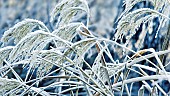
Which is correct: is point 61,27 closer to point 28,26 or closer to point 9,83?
point 28,26

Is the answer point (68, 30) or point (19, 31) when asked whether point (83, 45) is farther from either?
point (19, 31)

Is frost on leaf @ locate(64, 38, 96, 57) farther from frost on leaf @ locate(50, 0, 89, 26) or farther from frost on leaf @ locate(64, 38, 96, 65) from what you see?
frost on leaf @ locate(50, 0, 89, 26)

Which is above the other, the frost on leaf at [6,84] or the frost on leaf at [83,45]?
the frost on leaf at [83,45]

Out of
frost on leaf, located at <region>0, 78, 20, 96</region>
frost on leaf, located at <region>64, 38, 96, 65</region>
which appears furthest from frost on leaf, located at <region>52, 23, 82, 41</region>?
frost on leaf, located at <region>0, 78, 20, 96</region>

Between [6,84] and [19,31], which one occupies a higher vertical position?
[19,31]

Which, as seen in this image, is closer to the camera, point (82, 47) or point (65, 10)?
point (82, 47)

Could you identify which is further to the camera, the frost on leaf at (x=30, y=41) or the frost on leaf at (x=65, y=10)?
the frost on leaf at (x=65, y=10)

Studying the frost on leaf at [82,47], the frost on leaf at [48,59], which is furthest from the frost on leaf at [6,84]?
the frost on leaf at [82,47]

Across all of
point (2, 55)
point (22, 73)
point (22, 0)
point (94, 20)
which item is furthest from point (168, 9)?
point (22, 0)

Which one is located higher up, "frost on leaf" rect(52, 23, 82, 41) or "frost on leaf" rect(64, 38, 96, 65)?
"frost on leaf" rect(52, 23, 82, 41)

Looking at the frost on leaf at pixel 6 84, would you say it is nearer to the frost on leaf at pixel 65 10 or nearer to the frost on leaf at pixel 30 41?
the frost on leaf at pixel 30 41

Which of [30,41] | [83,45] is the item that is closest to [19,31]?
[30,41]

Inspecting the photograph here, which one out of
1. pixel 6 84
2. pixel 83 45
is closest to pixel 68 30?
pixel 83 45
